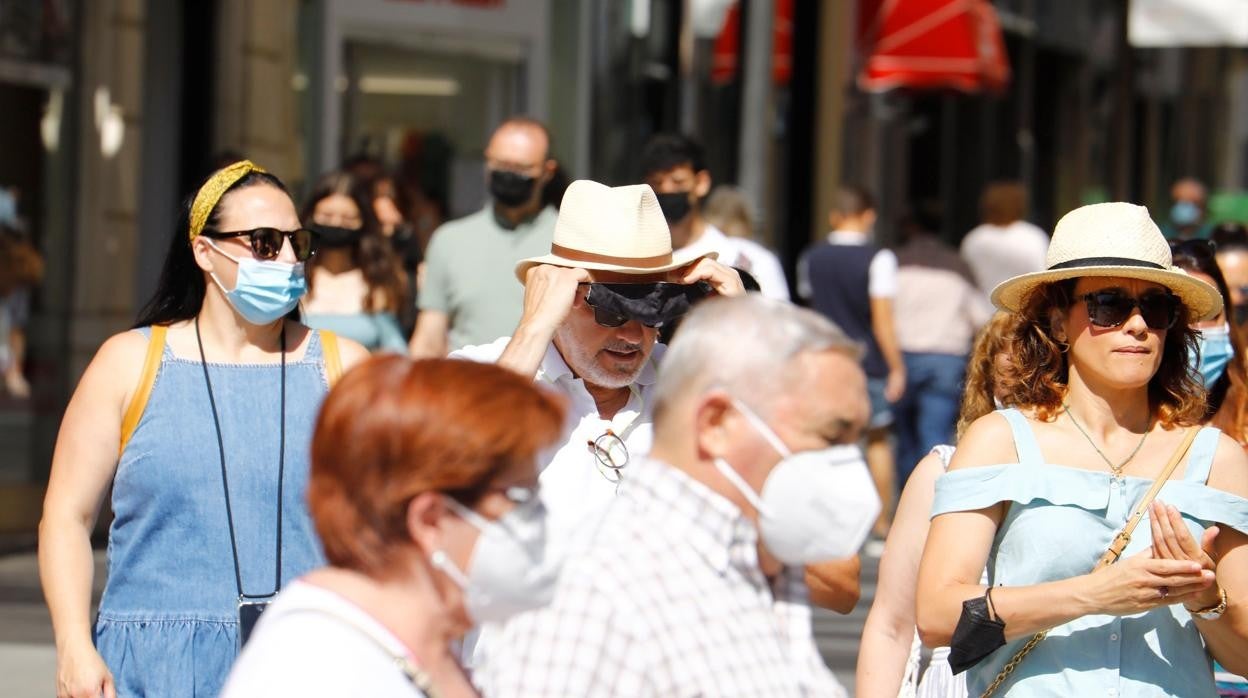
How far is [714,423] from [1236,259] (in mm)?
4288

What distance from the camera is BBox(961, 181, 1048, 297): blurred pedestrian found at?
12.8 m

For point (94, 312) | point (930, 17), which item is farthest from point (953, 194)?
point (94, 312)

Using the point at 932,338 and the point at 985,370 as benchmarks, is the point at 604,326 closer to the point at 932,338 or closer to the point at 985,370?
the point at 985,370

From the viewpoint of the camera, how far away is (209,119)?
465 inches

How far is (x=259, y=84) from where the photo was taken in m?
12.1

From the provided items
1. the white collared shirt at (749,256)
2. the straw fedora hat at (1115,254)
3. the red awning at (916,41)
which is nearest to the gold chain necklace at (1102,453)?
the straw fedora hat at (1115,254)

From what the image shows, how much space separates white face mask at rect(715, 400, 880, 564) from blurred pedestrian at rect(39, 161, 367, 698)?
1.77m

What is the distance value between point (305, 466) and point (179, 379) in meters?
0.32

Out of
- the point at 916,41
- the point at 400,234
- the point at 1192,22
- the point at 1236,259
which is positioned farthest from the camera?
the point at 916,41

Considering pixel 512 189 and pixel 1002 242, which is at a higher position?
pixel 512 189

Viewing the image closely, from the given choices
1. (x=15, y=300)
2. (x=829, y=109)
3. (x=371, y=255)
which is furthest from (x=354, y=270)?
(x=829, y=109)

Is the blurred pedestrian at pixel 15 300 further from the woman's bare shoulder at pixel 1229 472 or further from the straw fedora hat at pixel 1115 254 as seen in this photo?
the woman's bare shoulder at pixel 1229 472

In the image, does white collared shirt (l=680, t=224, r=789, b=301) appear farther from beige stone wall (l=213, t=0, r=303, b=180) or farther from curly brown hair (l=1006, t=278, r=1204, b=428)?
beige stone wall (l=213, t=0, r=303, b=180)

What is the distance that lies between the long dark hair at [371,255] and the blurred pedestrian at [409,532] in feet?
17.5
